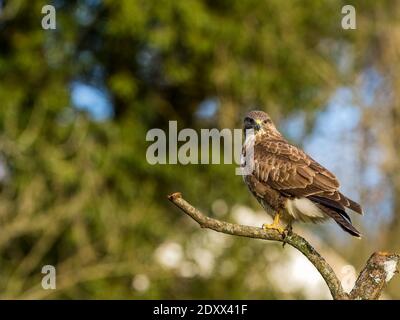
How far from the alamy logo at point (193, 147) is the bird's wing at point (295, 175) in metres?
7.02

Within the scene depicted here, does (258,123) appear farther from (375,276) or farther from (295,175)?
(375,276)

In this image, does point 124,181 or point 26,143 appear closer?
point 26,143

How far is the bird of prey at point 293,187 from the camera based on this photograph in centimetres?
701

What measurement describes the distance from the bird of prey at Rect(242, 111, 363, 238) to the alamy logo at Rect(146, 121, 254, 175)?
23.3ft

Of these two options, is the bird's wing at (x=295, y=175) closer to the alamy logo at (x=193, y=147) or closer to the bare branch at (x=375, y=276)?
the bare branch at (x=375, y=276)

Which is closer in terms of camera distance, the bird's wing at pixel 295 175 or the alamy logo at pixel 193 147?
the bird's wing at pixel 295 175

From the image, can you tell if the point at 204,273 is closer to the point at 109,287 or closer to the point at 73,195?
the point at 109,287

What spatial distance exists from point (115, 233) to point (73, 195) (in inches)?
37.0

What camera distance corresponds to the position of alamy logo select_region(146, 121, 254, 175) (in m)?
15.4

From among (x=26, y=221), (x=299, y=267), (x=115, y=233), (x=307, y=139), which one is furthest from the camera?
(x=299, y=267)

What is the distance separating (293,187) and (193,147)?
8555 mm

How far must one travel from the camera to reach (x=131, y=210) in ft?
50.8

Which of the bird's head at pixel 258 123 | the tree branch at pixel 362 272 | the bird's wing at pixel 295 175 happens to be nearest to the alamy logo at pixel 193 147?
the bird's head at pixel 258 123

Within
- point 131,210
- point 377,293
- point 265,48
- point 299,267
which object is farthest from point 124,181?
point 377,293
